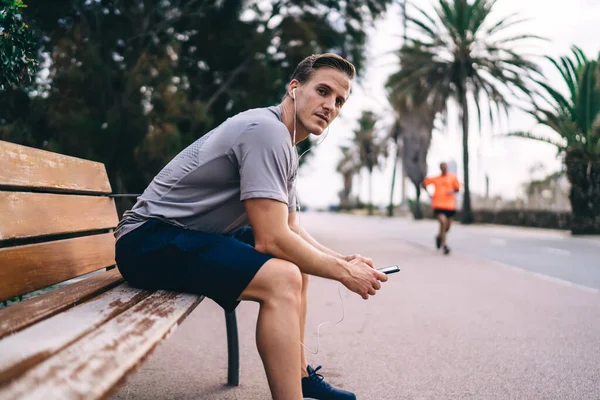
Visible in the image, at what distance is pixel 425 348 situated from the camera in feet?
12.2

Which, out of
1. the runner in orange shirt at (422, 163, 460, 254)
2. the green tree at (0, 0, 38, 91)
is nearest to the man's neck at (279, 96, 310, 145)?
the green tree at (0, 0, 38, 91)

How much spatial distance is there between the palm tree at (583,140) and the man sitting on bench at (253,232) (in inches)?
686

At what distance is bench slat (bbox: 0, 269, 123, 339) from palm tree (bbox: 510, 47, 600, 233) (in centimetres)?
1788

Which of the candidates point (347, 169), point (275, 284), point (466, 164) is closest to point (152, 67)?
point (275, 284)

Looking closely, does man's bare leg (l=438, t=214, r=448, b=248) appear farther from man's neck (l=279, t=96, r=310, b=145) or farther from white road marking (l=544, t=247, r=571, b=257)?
man's neck (l=279, t=96, r=310, b=145)

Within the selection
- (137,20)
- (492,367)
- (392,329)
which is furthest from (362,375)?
(137,20)

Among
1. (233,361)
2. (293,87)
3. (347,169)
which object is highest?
(347,169)

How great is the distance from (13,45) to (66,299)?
2159 mm

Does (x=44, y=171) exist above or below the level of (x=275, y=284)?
above

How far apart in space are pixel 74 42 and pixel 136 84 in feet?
3.59

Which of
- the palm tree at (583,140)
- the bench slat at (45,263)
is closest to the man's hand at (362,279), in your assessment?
the bench slat at (45,263)

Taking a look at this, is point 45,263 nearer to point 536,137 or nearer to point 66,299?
point 66,299

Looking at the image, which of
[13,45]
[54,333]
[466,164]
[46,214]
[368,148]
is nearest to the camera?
[54,333]

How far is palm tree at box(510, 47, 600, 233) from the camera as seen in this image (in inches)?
689
